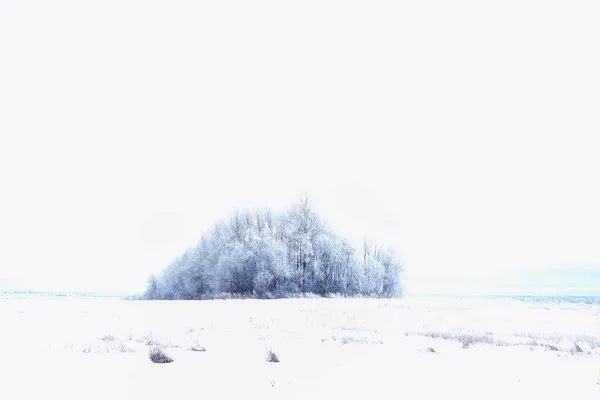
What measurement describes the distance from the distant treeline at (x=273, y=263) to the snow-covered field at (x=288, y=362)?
30.0 m

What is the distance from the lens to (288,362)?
9.07 metres

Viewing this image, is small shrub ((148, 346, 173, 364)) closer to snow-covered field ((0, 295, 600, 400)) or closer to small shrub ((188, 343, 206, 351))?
snow-covered field ((0, 295, 600, 400))

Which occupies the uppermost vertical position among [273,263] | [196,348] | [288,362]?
[273,263]

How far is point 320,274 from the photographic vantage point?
49.7 metres

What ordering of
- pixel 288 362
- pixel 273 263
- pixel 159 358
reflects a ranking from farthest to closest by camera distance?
pixel 273 263, pixel 288 362, pixel 159 358

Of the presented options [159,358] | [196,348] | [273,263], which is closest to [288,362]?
[196,348]

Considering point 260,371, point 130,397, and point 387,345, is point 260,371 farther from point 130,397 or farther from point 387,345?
point 387,345

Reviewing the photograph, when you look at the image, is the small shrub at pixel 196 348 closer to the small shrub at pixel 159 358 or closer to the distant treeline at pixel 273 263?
the small shrub at pixel 159 358

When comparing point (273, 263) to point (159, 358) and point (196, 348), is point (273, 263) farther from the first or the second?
point (159, 358)

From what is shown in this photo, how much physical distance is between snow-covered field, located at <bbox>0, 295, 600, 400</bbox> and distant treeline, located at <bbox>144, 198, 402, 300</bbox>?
1179 inches

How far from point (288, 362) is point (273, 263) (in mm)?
36589

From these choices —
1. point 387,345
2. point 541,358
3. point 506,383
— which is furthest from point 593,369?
point 387,345

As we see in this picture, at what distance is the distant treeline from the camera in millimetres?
45938

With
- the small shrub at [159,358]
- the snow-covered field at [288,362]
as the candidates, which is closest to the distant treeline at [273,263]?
the snow-covered field at [288,362]
